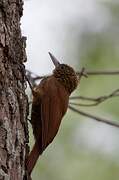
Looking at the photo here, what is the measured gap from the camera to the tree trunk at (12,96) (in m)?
3.30

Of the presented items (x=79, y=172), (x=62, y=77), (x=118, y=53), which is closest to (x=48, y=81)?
(x=62, y=77)

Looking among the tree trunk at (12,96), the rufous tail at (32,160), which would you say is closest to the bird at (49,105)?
the rufous tail at (32,160)

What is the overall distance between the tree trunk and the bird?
19cm

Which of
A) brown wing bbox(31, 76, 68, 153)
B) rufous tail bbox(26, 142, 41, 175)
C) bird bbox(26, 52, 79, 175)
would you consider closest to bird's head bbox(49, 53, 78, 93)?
bird bbox(26, 52, 79, 175)

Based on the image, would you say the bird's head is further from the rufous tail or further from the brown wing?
the rufous tail

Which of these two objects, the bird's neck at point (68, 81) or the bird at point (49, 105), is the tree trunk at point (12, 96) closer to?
the bird at point (49, 105)

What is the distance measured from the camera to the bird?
12.7 feet

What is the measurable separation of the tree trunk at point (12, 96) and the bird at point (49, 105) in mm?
185

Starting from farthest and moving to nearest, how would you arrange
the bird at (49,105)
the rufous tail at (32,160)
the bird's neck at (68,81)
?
the bird's neck at (68,81) → the bird at (49,105) → the rufous tail at (32,160)

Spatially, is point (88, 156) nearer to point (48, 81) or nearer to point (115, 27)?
point (115, 27)

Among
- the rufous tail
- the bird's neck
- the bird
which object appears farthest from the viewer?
the bird's neck

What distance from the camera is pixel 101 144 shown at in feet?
28.0

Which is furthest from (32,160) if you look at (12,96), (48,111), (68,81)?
(68,81)

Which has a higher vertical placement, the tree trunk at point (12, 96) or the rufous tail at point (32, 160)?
the tree trunk at point (12, 96)
